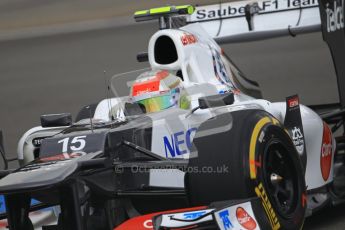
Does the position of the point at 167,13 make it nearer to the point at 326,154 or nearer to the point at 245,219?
the point at 326,154

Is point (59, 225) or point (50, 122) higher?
point (50, 122)

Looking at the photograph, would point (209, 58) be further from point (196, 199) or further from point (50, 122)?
point (196, 199)

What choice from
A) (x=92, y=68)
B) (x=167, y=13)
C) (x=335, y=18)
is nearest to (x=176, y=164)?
(x=167, y=13)

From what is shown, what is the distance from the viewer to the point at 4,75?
521 inches

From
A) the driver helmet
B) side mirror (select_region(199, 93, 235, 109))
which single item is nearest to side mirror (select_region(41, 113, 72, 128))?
the driver helmet

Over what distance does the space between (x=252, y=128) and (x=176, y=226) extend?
0.78 m

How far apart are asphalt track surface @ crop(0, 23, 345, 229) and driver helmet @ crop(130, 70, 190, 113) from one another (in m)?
3.85

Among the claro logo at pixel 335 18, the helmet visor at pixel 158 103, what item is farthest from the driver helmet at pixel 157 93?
the claro logo at pixel 335 18

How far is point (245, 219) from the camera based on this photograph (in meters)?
4.61

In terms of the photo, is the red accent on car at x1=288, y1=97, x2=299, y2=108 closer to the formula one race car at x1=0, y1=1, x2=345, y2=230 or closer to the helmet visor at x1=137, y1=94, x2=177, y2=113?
the formula one race car at x1=0, y1=1, x2=345, y2=230

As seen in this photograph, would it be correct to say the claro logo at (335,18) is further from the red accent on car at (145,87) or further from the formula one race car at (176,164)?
the red accent on car at (145,87)

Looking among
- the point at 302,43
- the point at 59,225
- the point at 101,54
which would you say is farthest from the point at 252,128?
the point at 101,54

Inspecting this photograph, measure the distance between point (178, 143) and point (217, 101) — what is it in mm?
394

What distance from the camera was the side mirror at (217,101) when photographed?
5.09m
